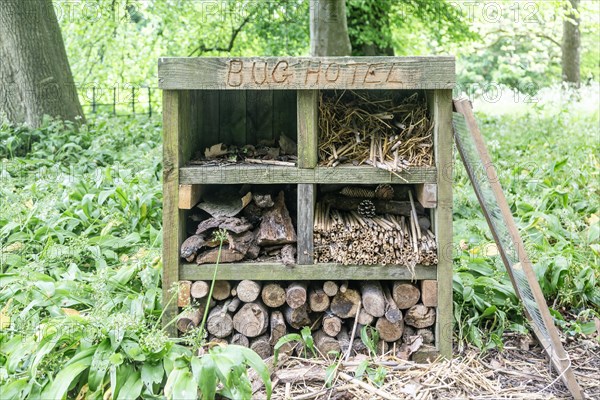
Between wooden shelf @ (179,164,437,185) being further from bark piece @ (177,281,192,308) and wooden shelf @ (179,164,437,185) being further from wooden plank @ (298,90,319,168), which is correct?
bark piece @ (177,281,192,308)

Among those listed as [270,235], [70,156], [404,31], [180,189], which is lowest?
[270,235]

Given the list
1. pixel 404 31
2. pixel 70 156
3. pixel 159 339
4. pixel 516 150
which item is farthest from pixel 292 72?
pixel 404 31

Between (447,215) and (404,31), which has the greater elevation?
(404,31)

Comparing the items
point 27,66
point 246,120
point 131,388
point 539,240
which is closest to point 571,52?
point 539,240

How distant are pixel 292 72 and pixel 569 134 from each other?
5841mm

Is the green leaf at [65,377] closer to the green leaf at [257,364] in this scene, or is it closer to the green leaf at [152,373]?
the green leaf at [152,373]

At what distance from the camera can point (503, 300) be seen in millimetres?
3881

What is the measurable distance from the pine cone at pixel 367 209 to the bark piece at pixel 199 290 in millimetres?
987

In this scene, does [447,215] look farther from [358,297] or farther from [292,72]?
[292,72]

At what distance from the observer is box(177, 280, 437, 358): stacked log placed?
3.40 m

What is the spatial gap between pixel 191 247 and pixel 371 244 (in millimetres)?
974

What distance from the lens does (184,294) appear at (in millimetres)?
3395

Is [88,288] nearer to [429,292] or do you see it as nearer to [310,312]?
[310,312]

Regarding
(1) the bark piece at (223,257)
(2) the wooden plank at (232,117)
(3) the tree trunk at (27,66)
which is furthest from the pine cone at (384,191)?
(3) the tree trunk at (27,66)
